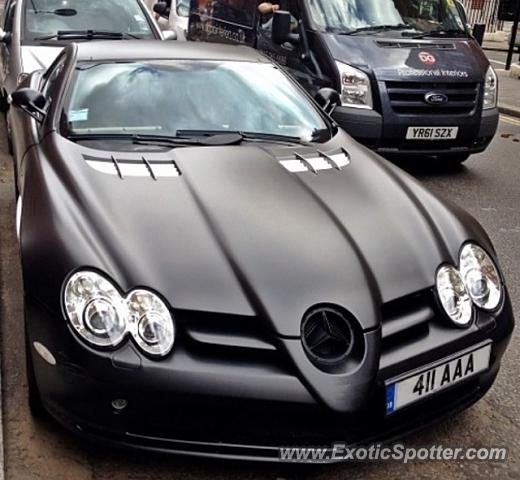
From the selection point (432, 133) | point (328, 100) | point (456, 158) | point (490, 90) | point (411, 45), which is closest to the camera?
point (328, 100)

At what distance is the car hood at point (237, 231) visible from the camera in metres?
2.66

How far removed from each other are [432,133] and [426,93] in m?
0.37

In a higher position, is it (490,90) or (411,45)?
(411,45)

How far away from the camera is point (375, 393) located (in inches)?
101

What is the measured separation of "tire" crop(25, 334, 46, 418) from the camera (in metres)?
2.92

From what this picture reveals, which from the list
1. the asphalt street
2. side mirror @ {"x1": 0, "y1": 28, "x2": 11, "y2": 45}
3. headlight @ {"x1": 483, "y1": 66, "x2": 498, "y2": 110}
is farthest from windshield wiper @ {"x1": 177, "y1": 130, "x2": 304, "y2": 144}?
side mirror @ {"x1": 0, "y1": 28, "x2": 11, "y2": 45}

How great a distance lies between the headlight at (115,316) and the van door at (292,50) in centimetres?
501

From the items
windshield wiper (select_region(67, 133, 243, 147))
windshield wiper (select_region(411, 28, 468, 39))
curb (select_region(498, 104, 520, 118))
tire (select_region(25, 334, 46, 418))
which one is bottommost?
curb (select_region(498, 104, 520, 118))

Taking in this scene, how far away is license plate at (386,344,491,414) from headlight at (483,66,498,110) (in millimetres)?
5071

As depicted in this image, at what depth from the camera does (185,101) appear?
158 inches

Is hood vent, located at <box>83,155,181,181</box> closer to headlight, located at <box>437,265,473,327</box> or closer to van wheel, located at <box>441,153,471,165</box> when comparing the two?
headlight, located at <box>437,265,473,327</box>

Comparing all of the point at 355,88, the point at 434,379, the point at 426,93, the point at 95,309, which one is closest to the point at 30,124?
the point at 95,309

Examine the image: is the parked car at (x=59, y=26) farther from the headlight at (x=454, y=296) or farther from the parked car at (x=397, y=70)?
the headlight at (x=454, y=296)

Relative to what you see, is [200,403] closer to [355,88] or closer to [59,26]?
[355,88]
